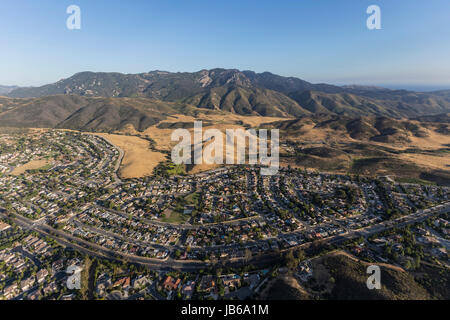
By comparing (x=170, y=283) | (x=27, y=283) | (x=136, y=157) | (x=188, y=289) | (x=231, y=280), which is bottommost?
(x=27, y=283)

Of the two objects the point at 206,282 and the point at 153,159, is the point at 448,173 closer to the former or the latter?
the point at 206,282

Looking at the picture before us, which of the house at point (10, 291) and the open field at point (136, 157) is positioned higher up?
the open field at point (136, 157)

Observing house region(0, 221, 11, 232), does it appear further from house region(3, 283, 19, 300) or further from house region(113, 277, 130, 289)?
house region(113, 277, 130, 289)

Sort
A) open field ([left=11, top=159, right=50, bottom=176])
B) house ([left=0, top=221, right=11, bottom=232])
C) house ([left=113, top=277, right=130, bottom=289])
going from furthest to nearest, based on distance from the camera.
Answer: open field ([left=11, top=159, right=50, bottom=176])
house ([left=0, top=221, right=11, bottom=232])
house ([left=113, top=277, right=130, bottom=289])

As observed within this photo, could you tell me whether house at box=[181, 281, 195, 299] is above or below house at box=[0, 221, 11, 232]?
below

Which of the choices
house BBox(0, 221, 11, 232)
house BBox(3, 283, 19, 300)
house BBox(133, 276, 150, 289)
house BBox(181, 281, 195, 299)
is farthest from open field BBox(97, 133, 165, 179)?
house BBox(181, 281, 195, 299)

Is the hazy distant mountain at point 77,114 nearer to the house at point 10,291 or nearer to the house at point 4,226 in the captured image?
the house at point 4,226

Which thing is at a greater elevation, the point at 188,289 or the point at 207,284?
the point at 207,284

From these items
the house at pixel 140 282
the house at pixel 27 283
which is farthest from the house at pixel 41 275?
the house at pixel 140 282

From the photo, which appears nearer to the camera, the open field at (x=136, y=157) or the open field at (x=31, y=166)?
the open field at (x=136, y=157)

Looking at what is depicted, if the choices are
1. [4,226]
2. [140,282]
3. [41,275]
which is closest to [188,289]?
[140,282]

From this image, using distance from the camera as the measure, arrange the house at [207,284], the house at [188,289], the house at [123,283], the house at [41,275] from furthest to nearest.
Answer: the house at [41,275]
the house at [123,283]
the house at [207,284]
the house at [188,289]

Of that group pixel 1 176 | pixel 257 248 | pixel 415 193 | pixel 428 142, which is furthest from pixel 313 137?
pixel 1 176

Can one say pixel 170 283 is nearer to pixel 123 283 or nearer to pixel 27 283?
pixel 123 283
